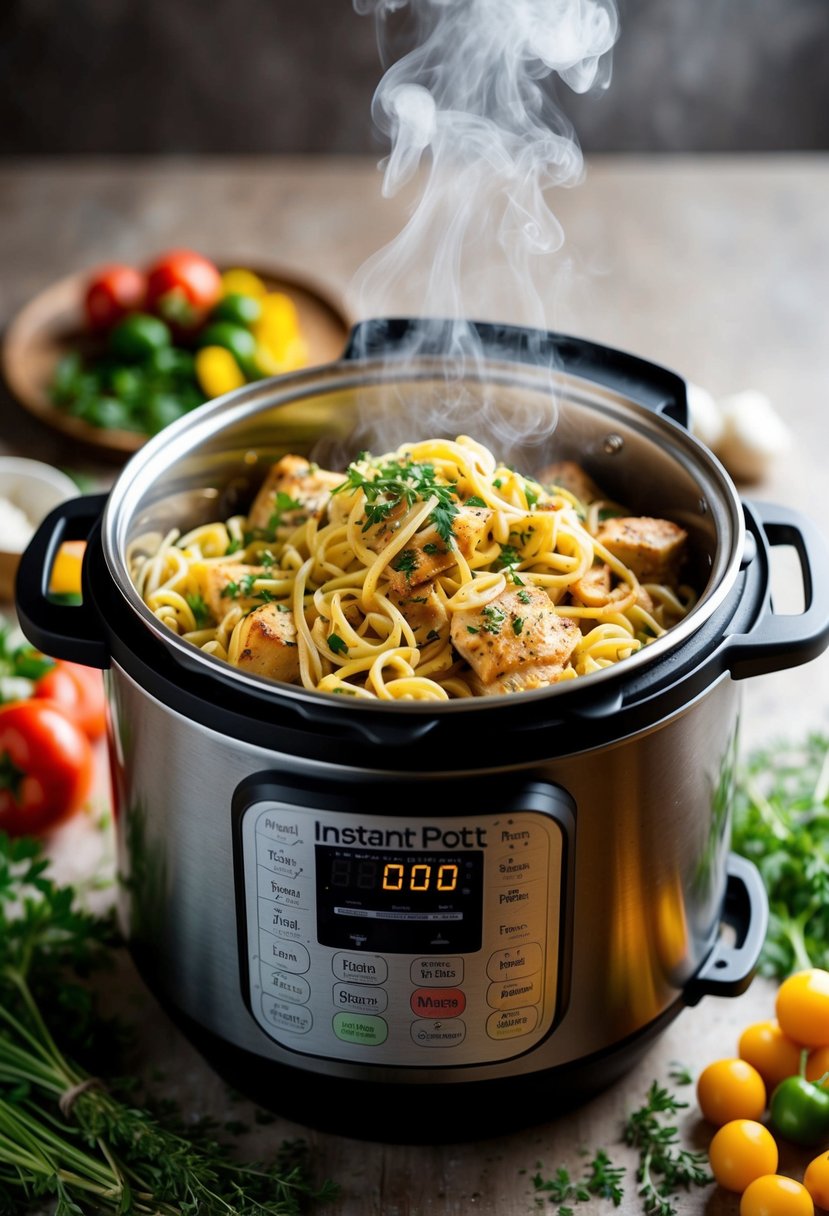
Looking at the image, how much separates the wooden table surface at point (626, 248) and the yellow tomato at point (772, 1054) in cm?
83

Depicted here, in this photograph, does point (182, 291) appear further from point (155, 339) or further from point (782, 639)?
point (782, 639)

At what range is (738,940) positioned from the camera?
Answer: 2150 mm

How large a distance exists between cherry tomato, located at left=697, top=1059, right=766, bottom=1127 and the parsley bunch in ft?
1.91

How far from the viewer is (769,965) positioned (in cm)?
229

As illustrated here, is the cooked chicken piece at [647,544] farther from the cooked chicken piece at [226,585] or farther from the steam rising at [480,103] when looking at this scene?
the cooked chicken piece at [226,585]

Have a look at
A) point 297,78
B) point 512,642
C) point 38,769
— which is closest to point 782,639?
point 512,642

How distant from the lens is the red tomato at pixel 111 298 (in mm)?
3963

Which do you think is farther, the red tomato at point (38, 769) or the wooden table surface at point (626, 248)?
the wooden table surface at point (626, 248)

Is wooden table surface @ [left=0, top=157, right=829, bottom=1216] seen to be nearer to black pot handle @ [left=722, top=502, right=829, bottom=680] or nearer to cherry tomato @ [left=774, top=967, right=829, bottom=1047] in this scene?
cherry tomato @ [left=774, top=967, right=829, bottom=1047]

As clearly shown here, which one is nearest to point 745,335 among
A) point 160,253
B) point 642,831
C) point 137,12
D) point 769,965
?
point 160,253

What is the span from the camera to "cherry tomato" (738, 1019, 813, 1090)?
80.9 inches

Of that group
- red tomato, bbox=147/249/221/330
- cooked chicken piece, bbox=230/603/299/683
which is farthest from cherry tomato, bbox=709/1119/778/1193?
red tomato, bbox=147/249/221/330

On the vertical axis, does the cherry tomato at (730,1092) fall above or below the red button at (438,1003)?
below

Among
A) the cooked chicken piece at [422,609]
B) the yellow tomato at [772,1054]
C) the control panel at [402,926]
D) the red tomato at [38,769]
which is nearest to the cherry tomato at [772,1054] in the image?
the yellow tomato at [772,1054]
